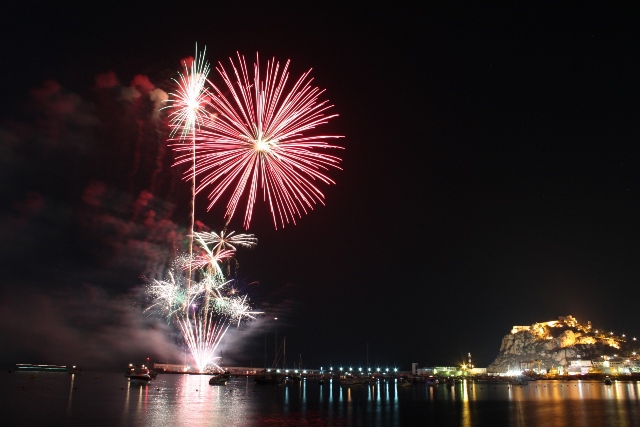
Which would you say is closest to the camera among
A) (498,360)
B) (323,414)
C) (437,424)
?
(437,424)

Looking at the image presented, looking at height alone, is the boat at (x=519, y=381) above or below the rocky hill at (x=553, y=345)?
below

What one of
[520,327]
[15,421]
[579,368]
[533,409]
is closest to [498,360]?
[520,327]

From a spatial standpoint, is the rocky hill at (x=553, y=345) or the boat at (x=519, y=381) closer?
the boat at (x=519, y=381)

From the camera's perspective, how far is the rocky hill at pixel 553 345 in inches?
5679

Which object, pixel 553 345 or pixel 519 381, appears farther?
pixel 553 345

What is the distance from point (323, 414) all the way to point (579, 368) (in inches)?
4774

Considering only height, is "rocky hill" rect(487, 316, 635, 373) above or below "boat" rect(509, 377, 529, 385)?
above

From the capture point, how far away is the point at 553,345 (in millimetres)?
150000

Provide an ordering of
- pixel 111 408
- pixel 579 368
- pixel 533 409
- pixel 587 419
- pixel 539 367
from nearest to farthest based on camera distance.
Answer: pixel 587 419
pixel 111 408
pixel 533 409
pixel 579 368
pixel 539 367

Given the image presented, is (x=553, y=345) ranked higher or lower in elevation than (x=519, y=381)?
higher

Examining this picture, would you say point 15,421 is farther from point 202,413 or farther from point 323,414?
point 323,414

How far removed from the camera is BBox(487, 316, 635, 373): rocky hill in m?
144

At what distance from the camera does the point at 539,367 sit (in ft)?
472

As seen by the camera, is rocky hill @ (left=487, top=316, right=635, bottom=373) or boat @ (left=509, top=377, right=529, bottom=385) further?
rocky hill @ (left=487, top=316, right=635, bottom=373)
